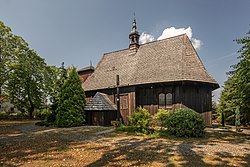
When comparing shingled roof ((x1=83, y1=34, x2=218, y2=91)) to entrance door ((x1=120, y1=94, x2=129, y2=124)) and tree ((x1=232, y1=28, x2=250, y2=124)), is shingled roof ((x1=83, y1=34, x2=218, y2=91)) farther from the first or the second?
tree ((x1=232, y1=28, x2=250, y2=124))

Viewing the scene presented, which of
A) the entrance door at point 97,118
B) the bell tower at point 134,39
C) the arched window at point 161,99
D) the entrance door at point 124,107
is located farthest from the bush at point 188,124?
the bell tower at point 134,39

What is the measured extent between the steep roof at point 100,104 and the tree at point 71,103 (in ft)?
2.86

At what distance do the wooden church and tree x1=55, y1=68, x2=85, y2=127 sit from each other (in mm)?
1219

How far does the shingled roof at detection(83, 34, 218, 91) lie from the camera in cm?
1817

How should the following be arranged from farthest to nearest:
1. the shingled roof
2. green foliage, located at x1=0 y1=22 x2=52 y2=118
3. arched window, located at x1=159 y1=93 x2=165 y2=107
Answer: green foliage, located at x1=0 y1=22 x2=52 y2=118 → arched window, located at x1=159 y1=93 x2=165 y2=107 → the shingled roof

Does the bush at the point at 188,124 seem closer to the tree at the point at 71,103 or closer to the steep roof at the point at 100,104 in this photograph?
the steep roof at the point at 100,104

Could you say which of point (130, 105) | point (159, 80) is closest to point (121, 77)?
point (130, 105)

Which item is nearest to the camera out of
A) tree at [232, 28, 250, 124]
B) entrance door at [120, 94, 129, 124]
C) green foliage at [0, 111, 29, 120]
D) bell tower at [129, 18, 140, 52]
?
tree at [232, 28, 250, 124]

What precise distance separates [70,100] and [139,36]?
12989 mm

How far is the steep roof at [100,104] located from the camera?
19.8m

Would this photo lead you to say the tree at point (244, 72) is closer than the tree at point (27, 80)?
Yes

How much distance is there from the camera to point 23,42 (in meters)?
25.5

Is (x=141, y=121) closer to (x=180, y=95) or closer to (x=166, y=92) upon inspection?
(x=166, y=92)

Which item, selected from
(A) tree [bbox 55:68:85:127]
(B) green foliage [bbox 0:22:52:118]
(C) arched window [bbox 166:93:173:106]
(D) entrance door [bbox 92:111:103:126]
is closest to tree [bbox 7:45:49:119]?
(B) green foliage [bbox 0:22:52:118]
